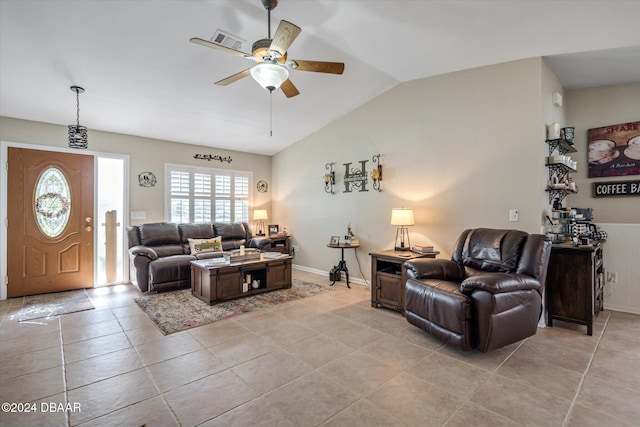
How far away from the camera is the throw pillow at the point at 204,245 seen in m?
5.38

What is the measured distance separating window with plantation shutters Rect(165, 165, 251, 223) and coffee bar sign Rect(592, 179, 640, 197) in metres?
6.04

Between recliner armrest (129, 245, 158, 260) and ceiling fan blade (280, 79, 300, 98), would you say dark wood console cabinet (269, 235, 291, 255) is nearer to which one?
recliner armrest (129, 245, 158, 260)

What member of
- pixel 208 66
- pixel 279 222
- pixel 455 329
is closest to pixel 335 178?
pixel 279 222

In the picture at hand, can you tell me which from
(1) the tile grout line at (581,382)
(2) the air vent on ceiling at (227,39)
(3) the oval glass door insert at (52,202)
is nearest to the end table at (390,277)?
(1) the tile grout line at (581,382)

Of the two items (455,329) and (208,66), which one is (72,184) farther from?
(455,329)

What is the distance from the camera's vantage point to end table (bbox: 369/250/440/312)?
3.63 meters

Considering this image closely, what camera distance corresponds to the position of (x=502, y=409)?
6.22ft

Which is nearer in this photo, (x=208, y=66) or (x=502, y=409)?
(x=502, y=409)

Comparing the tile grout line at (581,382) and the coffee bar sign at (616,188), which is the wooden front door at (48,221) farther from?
the coffee bar sign at (616,188)

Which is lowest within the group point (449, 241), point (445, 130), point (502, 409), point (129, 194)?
point (502, 409)

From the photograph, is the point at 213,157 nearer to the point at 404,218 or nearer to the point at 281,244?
the point at 281,244

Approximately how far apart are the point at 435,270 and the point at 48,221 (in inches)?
218

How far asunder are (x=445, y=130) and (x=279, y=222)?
13.8ft

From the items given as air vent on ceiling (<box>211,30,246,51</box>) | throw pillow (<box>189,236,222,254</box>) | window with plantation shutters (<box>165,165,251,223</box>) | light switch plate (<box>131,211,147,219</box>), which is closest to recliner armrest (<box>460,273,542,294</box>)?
air vent on ceiling (<box>211,30,246,51</box>)
